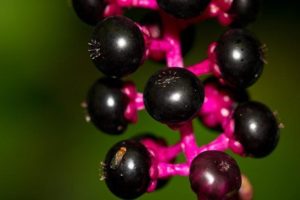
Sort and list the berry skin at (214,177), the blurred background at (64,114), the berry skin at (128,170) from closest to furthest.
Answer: the berry skin at (214,177), the berry skin at (128,170), the blurred background at (64,114)

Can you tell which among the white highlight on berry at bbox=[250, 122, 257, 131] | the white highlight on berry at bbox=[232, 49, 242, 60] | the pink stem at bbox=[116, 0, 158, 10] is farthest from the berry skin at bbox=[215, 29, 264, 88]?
the pink stem at bbox=[116, 0, 158, 10]

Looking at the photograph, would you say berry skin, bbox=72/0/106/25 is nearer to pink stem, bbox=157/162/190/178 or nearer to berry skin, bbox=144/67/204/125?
berry skin, bbox=144/67/204/125

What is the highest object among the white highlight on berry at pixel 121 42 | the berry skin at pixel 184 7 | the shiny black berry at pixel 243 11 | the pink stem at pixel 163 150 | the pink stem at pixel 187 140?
the berry skin at pixel 184 7

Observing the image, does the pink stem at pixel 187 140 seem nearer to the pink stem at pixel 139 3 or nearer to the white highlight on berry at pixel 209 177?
the white highlight on berry at pixel 209 177

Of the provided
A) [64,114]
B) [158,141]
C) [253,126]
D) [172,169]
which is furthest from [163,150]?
[64,114]

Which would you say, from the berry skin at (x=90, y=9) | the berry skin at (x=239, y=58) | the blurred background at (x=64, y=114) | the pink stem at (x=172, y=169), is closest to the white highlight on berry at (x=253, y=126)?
the berry skin at (x=239, y=58)

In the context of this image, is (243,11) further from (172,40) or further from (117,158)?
(117,158)
